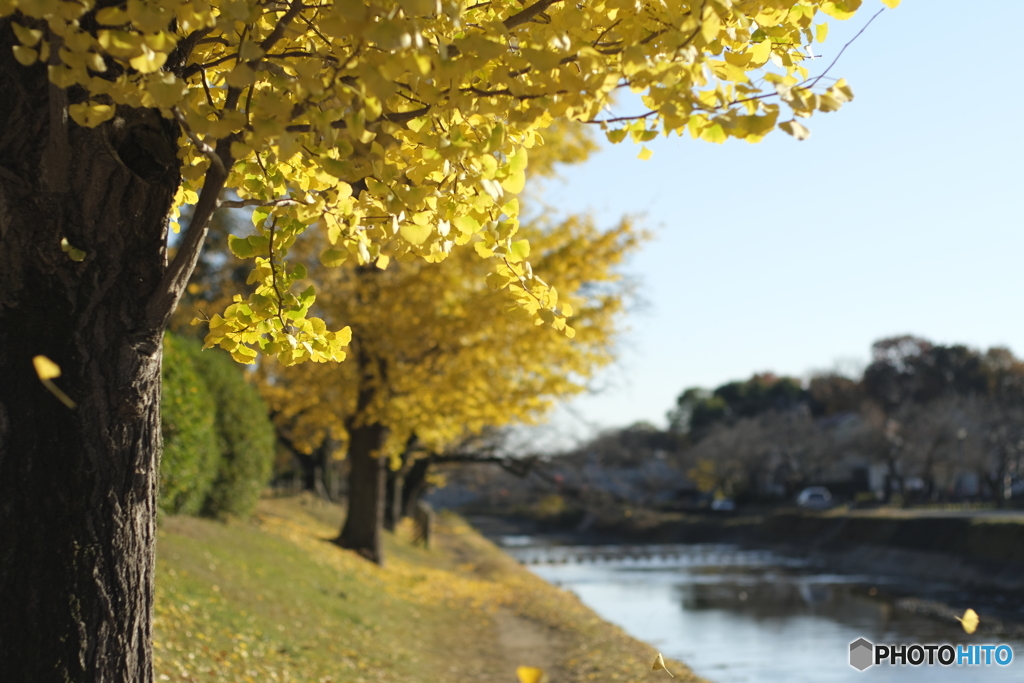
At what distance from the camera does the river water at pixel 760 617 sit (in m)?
13.6

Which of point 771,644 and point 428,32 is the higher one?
point 428,32

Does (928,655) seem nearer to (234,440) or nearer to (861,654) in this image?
(861,654)

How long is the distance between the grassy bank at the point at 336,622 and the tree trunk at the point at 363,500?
560 mm

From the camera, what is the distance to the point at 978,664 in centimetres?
1360

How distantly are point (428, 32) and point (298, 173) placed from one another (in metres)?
0.83

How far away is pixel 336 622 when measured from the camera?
33.9ft

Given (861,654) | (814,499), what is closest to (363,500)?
(861,654)

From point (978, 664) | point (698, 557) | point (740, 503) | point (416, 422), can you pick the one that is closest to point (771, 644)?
point (978, 664)

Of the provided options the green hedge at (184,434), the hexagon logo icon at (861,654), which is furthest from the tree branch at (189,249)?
the hexagon logo icon at (861,654)

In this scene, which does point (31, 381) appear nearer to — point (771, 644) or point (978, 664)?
point (978, 664)

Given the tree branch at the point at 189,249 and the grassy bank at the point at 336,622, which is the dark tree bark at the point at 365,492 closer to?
the grassy bank at the point at 336,622

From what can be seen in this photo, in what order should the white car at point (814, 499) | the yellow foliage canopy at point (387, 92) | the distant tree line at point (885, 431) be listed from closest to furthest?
1. the yellow foliage canopy at point (387, 92)
2. the distant tree line at point (885, 431)
3. the white car at point (814, 499)

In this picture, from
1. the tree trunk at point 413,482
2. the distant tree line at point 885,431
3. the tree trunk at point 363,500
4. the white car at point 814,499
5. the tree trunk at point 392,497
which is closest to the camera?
the tree trunk at point 363,500

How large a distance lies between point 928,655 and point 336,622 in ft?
33.3
